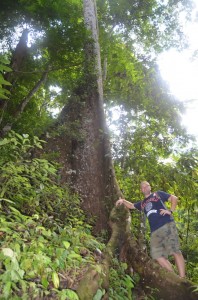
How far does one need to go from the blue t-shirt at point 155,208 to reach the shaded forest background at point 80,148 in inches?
30.4

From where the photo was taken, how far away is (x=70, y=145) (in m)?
6.75

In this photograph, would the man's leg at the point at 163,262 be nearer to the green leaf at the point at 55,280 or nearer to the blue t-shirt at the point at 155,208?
the blue t-shirt at the point at 155,208

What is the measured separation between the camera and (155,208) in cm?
496

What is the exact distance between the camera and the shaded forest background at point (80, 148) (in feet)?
8.87

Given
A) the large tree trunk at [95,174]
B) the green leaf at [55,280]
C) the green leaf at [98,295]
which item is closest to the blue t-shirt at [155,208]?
the large tree trunk at [95,174]

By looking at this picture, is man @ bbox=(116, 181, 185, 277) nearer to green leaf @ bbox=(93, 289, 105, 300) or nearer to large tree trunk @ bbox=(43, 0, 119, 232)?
large tree trunk @ bbox=(43, 0, 119, 232)

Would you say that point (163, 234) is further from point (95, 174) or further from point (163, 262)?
point (95, 174)

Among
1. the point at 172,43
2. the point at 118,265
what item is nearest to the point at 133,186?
the point at 118,265

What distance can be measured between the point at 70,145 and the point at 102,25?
7.32 meters

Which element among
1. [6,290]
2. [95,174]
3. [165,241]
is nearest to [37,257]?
[6,290]

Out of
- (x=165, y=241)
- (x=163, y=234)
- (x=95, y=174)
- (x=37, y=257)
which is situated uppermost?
(x=95, y=174)

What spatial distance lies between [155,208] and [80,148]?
2509 mm

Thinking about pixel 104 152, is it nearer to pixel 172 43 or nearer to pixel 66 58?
pixel 66 58

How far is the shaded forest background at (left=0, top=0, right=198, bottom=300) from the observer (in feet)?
8.87
